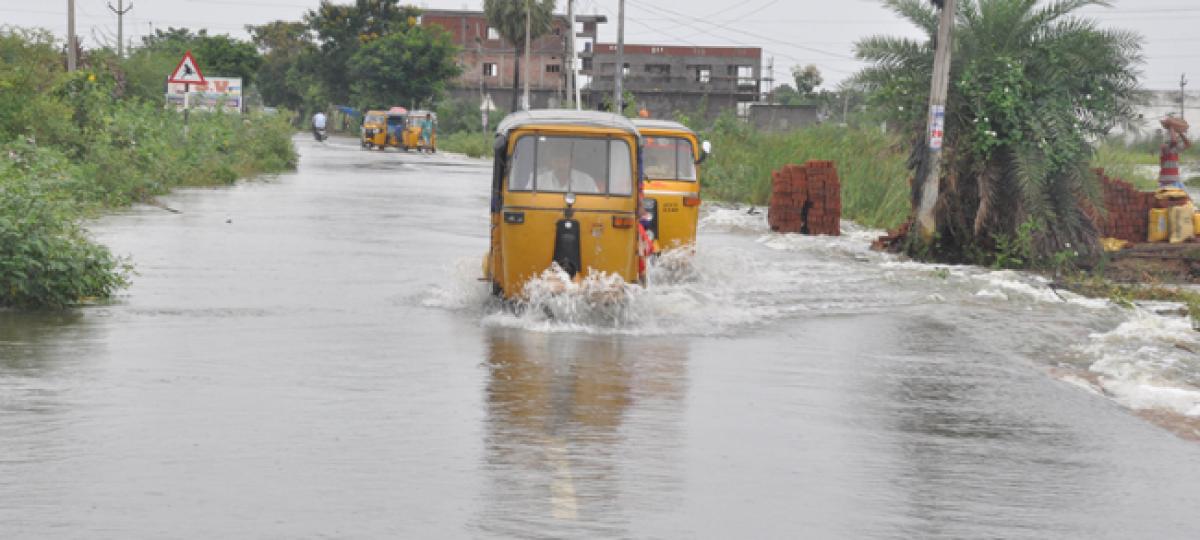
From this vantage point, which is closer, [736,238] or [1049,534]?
[1049,534]

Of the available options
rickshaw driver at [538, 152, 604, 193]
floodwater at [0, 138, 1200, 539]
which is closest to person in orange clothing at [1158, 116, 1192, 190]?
floodwater at [0, 138, 1200, 539]

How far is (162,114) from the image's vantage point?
44312 mm

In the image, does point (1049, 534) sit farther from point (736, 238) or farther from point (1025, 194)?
point (736, 238)

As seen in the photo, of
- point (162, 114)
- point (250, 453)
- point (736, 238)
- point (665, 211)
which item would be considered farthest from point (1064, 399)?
point (162, 114)

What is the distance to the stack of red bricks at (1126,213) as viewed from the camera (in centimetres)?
2495

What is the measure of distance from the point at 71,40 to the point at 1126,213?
2923 centimetres

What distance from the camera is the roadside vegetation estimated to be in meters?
15.0

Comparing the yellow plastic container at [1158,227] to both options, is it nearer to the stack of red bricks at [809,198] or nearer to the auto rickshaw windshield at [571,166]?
the stack of red bricks at [809,198]

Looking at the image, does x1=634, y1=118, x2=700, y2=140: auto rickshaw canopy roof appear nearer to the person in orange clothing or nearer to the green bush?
the person in orange clothing

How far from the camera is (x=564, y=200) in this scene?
1563 centimetres

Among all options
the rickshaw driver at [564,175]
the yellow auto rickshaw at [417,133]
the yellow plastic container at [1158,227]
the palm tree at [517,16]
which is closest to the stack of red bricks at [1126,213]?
the yellow plastic container at [1158,227]

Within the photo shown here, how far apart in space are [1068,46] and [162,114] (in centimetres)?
2792

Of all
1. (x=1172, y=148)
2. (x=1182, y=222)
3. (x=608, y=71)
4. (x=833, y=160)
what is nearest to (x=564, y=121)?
(x=1172, y=148)

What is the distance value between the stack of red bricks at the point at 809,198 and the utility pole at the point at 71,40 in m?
20.7
